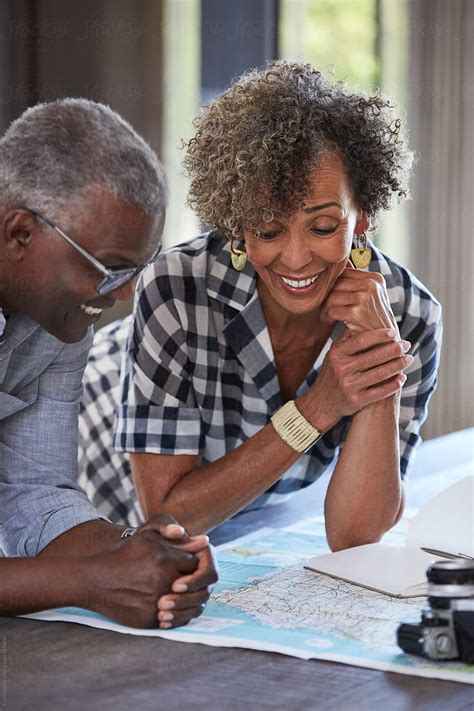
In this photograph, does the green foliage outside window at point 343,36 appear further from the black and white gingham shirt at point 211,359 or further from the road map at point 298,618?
the road map at point 298,618

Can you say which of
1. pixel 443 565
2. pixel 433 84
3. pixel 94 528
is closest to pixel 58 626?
pixel 94 528

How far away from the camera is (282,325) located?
2051 mm

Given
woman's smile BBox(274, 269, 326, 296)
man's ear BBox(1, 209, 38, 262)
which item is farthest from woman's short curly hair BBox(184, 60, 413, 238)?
man's ear BBox(1, 209, 38, 262)

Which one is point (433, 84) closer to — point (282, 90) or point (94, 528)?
point (282, 90)

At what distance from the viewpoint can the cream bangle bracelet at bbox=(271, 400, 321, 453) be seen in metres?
1.88

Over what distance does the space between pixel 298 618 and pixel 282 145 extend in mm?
792

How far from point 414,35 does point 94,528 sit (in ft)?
14.4

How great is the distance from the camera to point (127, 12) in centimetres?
455

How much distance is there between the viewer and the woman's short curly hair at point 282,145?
5.77 ft

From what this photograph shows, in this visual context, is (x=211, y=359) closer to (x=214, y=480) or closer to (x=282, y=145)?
(x=214, y=480)

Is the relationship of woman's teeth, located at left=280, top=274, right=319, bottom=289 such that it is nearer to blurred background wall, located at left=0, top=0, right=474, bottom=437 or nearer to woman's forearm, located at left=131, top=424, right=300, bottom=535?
woman's forearm, located at left=131, top=424, right=300, bottom=535

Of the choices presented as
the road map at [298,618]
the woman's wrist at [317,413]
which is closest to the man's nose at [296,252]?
the woman's wrist at [317,413]

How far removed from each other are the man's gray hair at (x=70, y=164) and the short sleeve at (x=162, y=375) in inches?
21.6

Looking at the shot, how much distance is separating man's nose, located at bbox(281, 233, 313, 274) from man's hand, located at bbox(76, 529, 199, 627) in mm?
599
